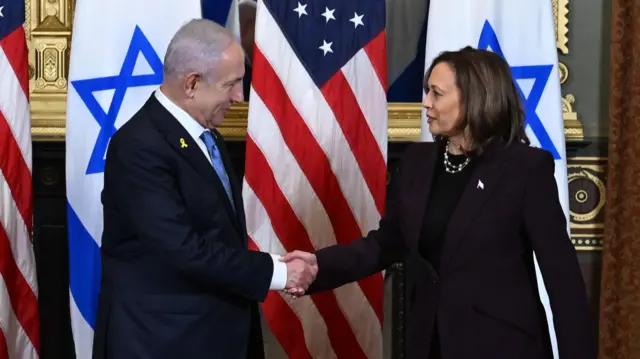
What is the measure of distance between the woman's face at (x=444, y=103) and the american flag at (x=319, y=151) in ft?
3.68

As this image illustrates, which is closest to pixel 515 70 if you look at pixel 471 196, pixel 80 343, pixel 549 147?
pixel 549 147

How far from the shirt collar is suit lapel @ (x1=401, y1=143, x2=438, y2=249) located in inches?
24.5

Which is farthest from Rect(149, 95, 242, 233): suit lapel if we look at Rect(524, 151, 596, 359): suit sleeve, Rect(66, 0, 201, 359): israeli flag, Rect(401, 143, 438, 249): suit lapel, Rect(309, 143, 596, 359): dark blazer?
Rect(66, 0, 201, 359): israeli flag

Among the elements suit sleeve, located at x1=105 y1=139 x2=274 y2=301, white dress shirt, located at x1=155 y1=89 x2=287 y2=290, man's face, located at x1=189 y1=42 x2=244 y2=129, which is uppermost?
Answer: man's face, located at x1=189 y1=42 x2=244 y2=129

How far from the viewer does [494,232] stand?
2381mm

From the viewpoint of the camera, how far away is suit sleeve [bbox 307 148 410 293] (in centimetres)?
283

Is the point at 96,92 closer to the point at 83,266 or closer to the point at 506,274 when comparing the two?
the point at 83,266

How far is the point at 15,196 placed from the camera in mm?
3553

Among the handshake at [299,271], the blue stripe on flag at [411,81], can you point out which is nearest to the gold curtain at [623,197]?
the blue stripe on flag at [411,81]

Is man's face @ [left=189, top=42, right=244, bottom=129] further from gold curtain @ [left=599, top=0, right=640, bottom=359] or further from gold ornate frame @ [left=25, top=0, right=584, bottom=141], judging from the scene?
gold curtain @ [left=599, top=0, right=640, bottom=359]

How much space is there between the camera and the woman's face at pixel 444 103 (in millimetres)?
2508

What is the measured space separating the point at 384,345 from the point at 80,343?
140cm

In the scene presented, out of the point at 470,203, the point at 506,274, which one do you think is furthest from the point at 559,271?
the point at 470,203

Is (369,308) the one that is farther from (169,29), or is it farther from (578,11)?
(578,11)
